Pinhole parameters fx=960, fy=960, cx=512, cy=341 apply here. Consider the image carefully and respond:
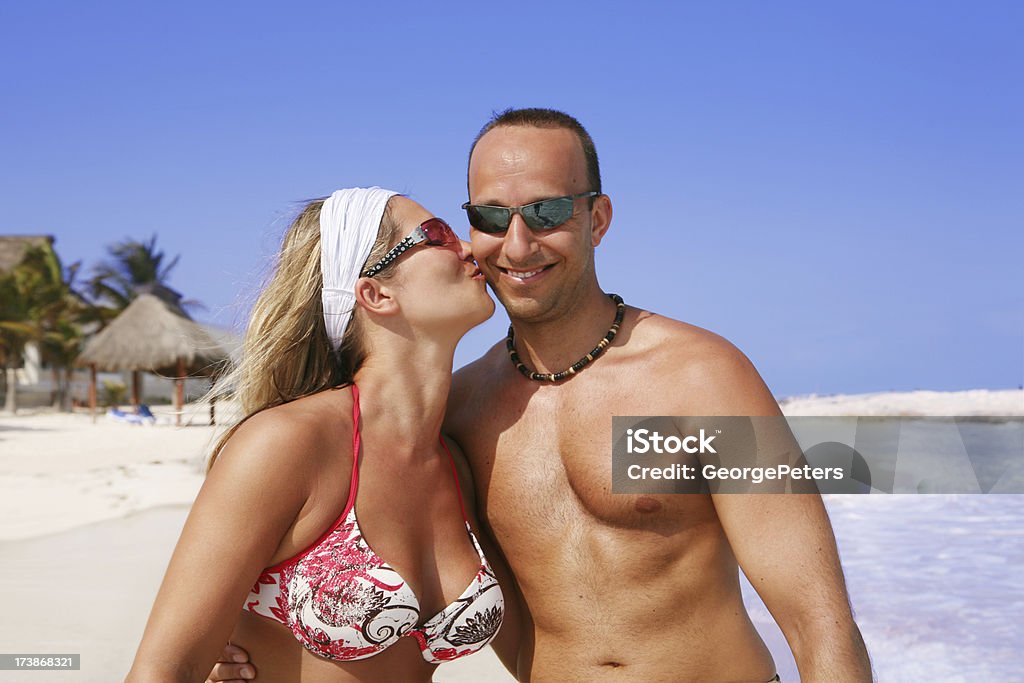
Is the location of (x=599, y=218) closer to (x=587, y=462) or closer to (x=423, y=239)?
(x=423, y=239)

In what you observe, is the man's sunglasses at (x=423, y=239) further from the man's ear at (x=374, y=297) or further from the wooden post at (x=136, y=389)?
the wooden post at (x=136, y=389)

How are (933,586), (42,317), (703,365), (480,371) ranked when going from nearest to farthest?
1. (703,365)
2. (480,371)
3. (933,586)
4. (42,317)

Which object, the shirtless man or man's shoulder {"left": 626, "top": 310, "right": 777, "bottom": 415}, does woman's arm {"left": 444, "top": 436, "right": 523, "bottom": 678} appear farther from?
man's shoulder {"left": 626, "top": 310, "right": 777, "bottom": 415}

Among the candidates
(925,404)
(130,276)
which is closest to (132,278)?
(130,276)

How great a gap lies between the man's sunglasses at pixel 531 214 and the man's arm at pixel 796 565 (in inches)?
29.5

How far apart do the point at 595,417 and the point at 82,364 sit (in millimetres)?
32824

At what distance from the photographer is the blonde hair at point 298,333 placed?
111 inches

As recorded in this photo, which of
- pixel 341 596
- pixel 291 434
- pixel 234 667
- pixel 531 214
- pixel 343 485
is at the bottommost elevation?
pixel 234 667

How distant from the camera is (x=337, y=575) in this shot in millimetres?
2465

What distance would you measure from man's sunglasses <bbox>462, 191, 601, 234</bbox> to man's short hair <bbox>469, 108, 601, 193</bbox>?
0.18m

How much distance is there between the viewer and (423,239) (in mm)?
2873

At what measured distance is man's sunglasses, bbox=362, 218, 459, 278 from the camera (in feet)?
9.17

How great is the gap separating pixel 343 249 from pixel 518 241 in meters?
0.58

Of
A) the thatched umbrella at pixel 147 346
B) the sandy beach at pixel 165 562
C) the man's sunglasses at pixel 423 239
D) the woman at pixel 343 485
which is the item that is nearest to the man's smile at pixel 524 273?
the woman at pixel 343 485
